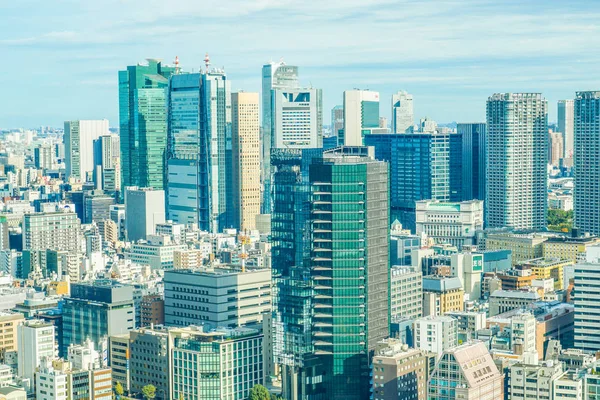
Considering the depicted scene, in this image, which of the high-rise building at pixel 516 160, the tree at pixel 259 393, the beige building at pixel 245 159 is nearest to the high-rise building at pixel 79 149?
the beige building at pixel 245 159

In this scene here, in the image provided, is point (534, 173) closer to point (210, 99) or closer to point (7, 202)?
point (210, 99)

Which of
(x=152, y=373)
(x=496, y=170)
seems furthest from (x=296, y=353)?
(x=496, y=170)

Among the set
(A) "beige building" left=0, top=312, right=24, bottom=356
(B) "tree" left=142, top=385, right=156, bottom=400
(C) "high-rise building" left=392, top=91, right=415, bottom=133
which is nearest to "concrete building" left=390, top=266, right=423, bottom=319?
(B) "tree" left=142, top=385, right=156, bottom=400

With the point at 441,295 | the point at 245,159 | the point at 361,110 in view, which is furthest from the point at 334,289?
the point at 361,110

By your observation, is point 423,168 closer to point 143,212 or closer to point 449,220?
point 449,220

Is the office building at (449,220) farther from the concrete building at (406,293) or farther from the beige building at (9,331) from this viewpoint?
the beige building at (9,331)
